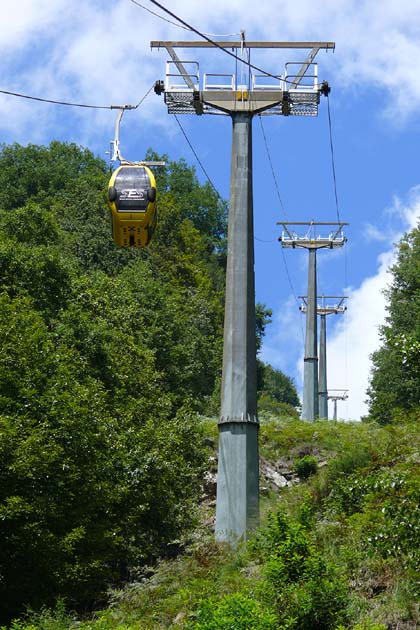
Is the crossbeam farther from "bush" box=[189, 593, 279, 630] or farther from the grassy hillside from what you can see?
"bush" box=[189, 593, 279, 630]

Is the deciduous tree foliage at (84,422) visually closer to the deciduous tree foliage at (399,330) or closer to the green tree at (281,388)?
the deciduous tree foliage at (399,330)

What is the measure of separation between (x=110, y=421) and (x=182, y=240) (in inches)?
1640

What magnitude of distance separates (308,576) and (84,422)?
8.01 meters

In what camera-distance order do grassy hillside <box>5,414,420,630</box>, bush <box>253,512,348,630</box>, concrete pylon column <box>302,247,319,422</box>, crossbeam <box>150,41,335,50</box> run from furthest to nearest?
concrete pylon column <box>302,247,319,422</box> < crossbeam <box>150,41,335,50</box> < bush <box>253,512,348,630</box> < grassy hillside <box>5,414,420,630</box>

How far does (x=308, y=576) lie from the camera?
49.6 ft

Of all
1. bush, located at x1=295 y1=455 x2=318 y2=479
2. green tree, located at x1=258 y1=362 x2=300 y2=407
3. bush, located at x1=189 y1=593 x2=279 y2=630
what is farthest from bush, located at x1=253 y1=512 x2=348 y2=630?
green tree, located at x1=258 y1=362 x2=300 y2=407

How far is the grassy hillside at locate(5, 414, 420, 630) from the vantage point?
13703mm

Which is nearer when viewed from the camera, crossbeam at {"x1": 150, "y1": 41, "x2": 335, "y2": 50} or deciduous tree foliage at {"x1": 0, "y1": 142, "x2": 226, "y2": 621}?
deciduous tree foliage at {"x1": 0, "y1": 142, "x2": 226, "y2": 621}

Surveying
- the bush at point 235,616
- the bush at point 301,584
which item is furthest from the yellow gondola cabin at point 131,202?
the bush at point 235,616

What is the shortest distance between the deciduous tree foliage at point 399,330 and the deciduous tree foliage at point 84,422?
26.9ft

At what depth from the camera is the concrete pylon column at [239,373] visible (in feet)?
61.1

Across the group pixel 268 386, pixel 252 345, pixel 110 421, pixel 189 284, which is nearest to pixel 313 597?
pixel 252 345

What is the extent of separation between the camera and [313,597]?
14.6 metres

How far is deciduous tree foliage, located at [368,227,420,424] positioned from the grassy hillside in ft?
96.0
